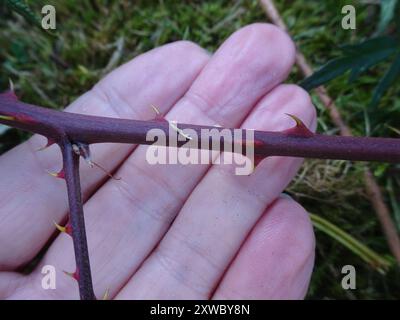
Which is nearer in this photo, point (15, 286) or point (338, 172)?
point (15, 286)

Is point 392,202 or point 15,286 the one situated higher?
point 15,286

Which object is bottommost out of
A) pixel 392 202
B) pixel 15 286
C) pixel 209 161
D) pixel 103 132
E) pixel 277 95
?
pixel 392 202

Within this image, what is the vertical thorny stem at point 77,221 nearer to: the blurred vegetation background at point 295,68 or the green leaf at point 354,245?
the blurred vegetation background at point 295,68

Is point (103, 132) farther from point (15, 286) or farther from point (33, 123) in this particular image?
point (15, 286)

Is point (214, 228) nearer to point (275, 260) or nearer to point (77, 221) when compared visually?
point (275, 260)

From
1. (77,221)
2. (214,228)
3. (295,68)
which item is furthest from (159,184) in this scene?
(295,68)

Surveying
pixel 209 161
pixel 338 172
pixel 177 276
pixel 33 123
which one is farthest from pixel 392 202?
pixel 33 123

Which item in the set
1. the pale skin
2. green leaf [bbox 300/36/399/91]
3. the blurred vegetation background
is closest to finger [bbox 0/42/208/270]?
the pale skin

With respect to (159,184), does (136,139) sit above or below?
above
